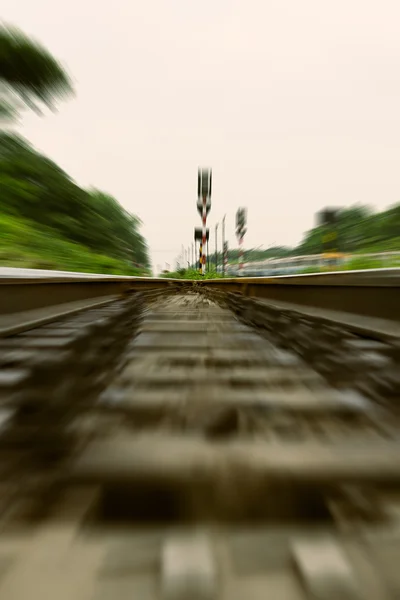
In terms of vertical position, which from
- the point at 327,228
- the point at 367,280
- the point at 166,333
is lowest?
the point at 166,333

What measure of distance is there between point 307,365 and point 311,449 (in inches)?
57.1

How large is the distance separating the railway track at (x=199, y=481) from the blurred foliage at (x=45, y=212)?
7974mm

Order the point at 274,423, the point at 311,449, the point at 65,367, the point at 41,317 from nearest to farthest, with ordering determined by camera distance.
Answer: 1. the point at 311,449
2. the point at 274,423
3. the point at 65,367
4. the point at 41,317

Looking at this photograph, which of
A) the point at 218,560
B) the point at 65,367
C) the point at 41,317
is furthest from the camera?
the point at 41,317

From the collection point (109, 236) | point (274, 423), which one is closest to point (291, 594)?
point (274, 423)

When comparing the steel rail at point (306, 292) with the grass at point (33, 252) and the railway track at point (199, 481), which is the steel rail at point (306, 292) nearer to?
the railway track at point (199, 481)

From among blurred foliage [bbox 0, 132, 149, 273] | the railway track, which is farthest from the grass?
the railway track

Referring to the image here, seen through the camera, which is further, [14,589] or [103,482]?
[103,482]

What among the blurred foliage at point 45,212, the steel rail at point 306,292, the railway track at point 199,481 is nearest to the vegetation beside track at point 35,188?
the blurred foliage at point 45,212

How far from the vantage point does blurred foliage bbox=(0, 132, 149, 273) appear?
1418cm

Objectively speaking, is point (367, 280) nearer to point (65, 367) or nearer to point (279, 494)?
point (65, 367)

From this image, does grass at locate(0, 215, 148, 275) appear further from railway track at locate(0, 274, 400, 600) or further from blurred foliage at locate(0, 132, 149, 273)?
railway track at locate(0, 274, 400, 600)

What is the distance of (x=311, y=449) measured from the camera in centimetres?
157

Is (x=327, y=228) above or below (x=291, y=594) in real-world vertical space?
above
